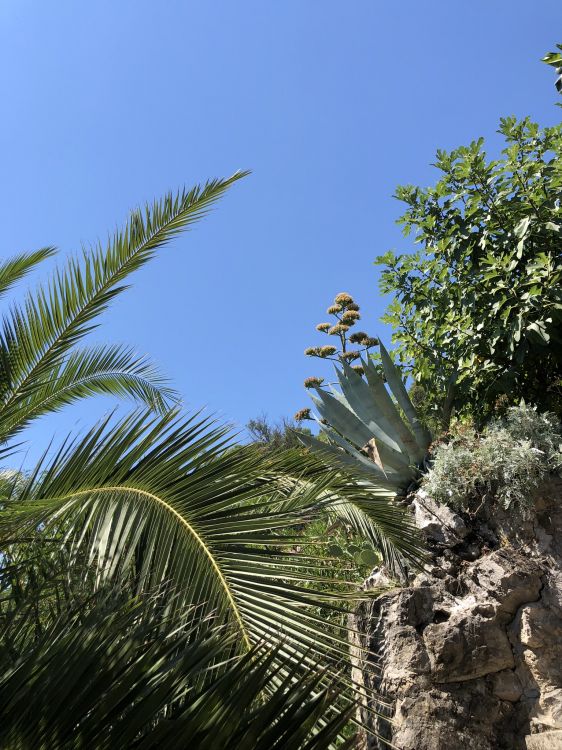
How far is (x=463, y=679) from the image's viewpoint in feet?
12.2

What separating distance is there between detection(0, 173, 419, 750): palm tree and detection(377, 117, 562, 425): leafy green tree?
1.80 m

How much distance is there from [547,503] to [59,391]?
11.7 ft

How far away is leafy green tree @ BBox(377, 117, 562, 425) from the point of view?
15.1 feet

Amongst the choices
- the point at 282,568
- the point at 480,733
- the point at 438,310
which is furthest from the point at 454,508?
the point at 282,568

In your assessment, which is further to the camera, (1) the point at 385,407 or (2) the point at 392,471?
(1) the point at 385,407

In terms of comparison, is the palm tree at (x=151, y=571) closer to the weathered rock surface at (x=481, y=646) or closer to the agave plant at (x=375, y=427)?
the weathered rock surface at (x=481, y=646)

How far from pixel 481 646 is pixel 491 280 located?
8.82 ft

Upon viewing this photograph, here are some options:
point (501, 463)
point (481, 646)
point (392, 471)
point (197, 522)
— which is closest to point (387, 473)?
→ point (392, 471)

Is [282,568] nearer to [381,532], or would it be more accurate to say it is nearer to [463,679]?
[381,532]

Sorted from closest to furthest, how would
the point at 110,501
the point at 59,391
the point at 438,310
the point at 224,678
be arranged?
the point at 224,678
the point at 110,501
the point at 59,391
the point at 438,310

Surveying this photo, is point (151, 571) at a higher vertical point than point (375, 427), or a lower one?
lower

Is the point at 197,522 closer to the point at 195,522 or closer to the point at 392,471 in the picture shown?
the point at 195,522

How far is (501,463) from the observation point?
421 cm

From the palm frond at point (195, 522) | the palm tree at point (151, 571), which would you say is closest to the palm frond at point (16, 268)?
the palm tree at point (151, 571)
